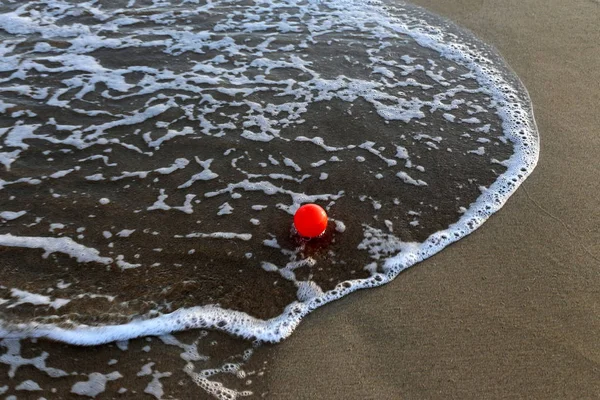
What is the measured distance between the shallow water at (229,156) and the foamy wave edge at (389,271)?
1 centimetres

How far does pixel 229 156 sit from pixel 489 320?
2.31m

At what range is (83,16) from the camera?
18.9 feet

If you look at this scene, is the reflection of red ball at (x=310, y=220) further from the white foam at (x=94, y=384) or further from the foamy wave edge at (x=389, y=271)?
the white foam at (x=94, y=384)

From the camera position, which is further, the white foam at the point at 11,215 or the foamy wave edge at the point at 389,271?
the white foam at the point at 11,215

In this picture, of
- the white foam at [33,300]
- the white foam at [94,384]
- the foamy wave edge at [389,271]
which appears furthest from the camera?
the white foam at [33,300]

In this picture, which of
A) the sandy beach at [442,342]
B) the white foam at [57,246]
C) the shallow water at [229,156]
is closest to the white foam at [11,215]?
the shallow water at [229,156]

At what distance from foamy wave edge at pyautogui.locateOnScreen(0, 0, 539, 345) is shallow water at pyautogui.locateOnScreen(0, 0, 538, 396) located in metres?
0.01

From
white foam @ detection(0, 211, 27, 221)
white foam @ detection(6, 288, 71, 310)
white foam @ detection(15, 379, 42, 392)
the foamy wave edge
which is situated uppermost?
the foamy wave edge

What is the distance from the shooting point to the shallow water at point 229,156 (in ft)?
9.78

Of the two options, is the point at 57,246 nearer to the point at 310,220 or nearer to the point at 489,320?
the point at 310,220

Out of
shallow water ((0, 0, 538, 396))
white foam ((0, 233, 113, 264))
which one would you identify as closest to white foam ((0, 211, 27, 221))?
shallow water ((0, 0, 538, 396))

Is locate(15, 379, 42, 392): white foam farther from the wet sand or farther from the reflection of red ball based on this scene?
the reflection of red ball

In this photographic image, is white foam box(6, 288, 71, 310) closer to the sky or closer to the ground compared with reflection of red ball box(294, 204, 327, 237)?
closer to the ground

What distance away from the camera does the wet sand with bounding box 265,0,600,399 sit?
8.13ft
